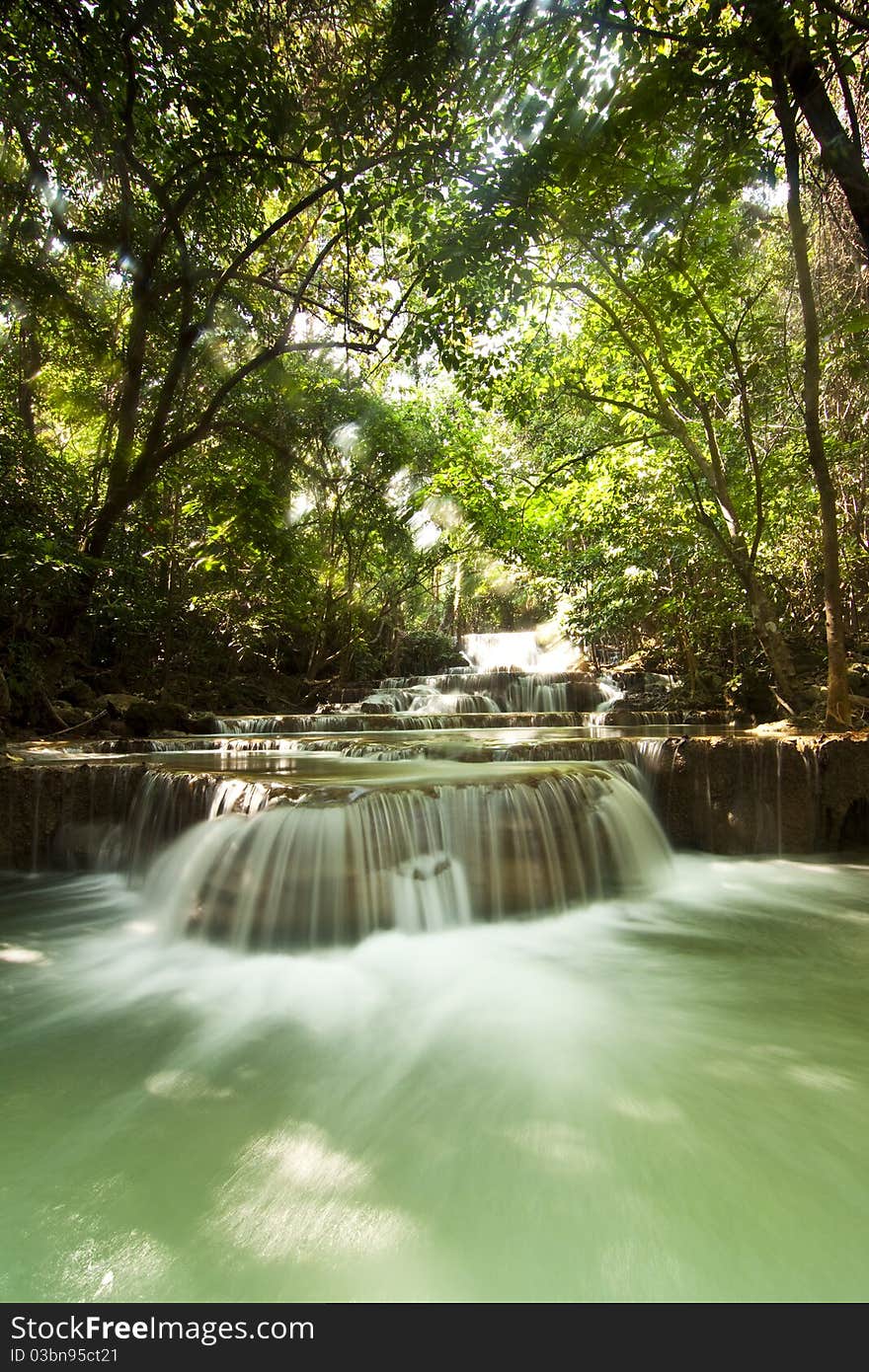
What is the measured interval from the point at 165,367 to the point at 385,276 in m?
4.84

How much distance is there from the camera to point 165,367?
407 inches

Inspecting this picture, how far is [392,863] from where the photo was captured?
167 inches

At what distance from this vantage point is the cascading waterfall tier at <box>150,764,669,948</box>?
404 cm

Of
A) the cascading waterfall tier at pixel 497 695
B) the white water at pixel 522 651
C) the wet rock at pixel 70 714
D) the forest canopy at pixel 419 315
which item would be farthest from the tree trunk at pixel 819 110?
the white water at pixel 522 651

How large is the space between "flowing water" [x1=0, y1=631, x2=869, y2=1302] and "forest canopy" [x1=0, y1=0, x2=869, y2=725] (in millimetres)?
4034

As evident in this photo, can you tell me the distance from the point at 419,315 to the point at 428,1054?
6409 mm

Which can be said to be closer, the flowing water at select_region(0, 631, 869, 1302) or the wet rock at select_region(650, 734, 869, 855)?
the flowing water at select_region(0, 631, 869, 1302)

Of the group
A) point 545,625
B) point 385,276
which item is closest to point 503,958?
point 385,276

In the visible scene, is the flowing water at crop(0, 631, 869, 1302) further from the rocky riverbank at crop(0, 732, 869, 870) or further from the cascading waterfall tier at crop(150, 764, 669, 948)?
the rocky riverbank at crop(0, 732, 869, 870)

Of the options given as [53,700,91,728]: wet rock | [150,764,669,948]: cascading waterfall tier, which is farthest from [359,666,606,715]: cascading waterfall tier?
[150,764,669,948]: cascading waterfall tier

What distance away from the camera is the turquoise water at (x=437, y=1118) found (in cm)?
167

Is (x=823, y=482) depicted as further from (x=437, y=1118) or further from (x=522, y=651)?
(x=522, y=651)

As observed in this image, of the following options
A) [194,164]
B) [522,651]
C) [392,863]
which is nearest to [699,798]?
[392,863]
